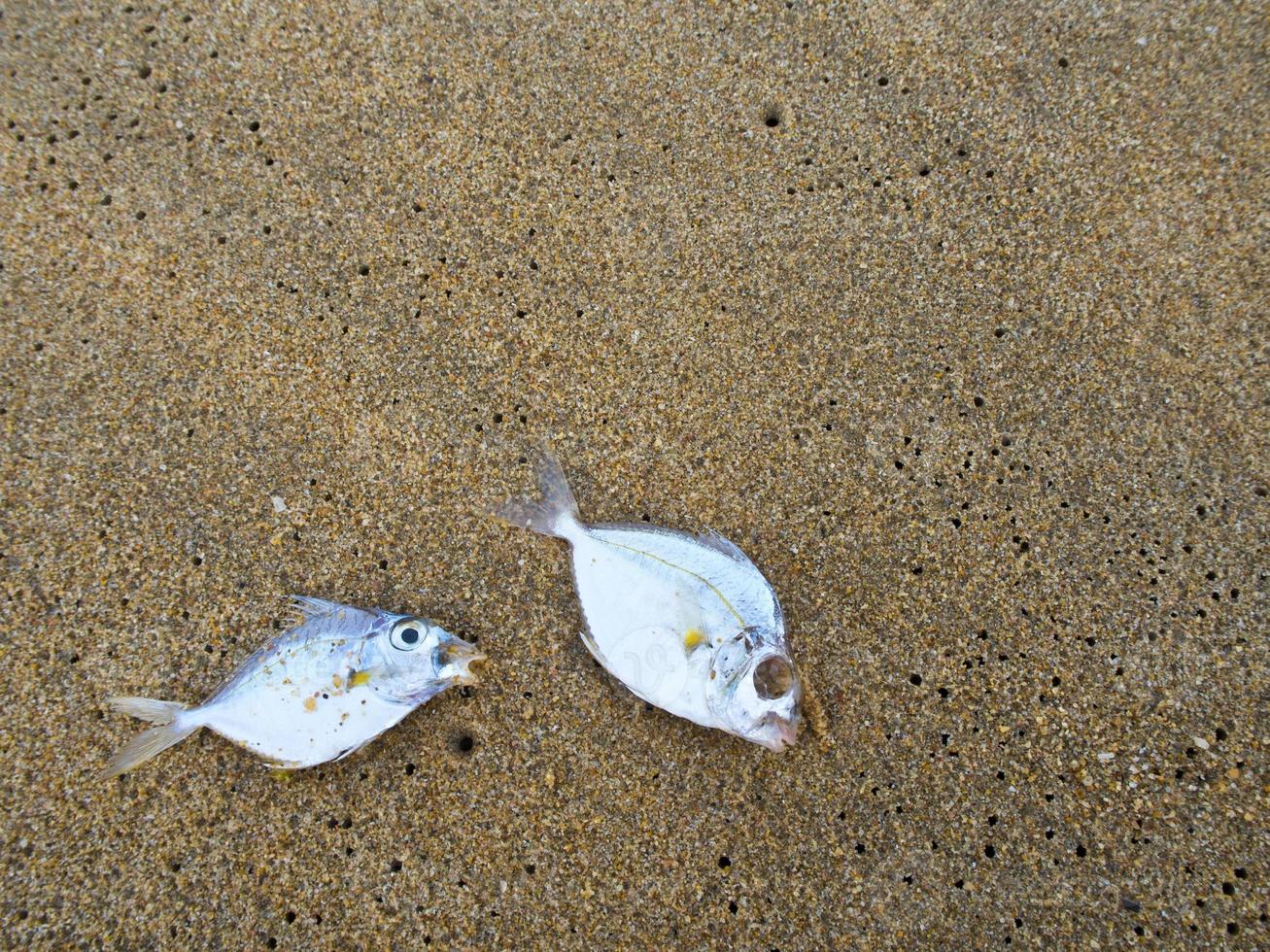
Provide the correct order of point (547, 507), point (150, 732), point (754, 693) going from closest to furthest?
point (754, 693) < point (150, 732) < point (547, 507)

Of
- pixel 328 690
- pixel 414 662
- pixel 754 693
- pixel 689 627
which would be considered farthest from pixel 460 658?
pixel 754 693

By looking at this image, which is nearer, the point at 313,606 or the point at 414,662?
the point at 414,662

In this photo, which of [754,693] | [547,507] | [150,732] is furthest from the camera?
[547,507]

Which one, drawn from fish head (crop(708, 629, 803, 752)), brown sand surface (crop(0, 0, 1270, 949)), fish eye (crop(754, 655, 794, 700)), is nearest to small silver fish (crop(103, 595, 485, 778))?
brown sand surface (crop(0, 0, 1270, 949))

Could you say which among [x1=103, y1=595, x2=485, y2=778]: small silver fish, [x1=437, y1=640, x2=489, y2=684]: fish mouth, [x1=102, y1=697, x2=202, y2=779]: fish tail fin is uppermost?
[x1=437, y1=640, x2=489, y2=684]: fish mouth

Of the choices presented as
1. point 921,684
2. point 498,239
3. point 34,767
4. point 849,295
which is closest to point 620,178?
point 498,239

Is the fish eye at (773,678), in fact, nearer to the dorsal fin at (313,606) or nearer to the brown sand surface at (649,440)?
the brown sand surface at (649,440)

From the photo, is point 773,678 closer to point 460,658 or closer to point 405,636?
point 460,658

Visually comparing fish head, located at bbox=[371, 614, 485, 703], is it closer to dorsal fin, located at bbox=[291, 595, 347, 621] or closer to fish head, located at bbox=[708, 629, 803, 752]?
dorsal fin, located at bbox=[291, 595, 347, 621]
